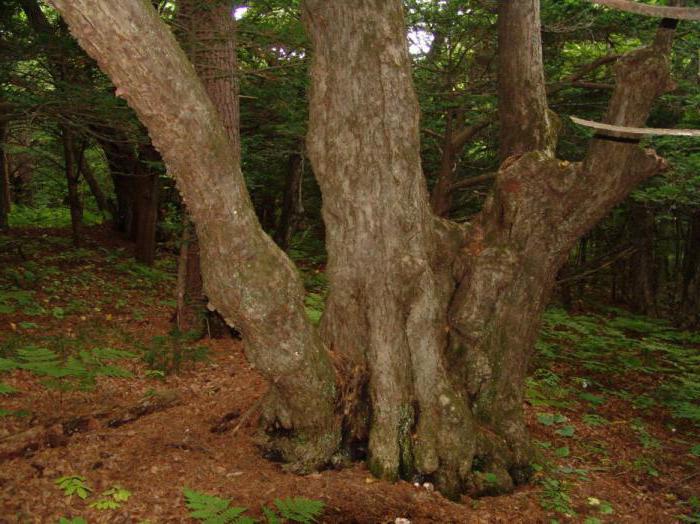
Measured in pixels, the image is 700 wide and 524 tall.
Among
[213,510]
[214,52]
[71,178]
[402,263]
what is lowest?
[213,510]

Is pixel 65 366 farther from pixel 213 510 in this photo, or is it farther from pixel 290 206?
pixel 290 206

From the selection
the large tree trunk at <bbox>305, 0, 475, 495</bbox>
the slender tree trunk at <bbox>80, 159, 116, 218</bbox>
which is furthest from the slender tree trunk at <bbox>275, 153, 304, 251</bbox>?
the large tree trunk at <bbox>305, 0, 475, 495</bbox>

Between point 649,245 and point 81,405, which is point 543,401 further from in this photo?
point 649,245

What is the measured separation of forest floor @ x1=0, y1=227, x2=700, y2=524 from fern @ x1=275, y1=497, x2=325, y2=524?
7.6 inches

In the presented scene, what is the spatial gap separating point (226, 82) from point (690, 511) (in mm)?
6138

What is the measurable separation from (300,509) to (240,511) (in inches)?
13.4

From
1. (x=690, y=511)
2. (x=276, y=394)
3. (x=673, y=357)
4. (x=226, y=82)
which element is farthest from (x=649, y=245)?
(x=276, y=394)

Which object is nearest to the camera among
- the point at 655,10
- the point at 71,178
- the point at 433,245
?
the point at 655,10

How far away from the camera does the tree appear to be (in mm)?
3582

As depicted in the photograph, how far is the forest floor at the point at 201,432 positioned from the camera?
3537 millimetres

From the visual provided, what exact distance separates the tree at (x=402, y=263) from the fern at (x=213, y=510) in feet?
2.77

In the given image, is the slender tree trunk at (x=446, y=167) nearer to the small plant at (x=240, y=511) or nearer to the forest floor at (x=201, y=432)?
the forest floor at (x=201, y=432)

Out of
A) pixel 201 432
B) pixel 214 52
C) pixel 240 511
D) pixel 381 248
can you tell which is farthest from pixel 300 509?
pixel 214 52

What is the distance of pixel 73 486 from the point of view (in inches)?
133
